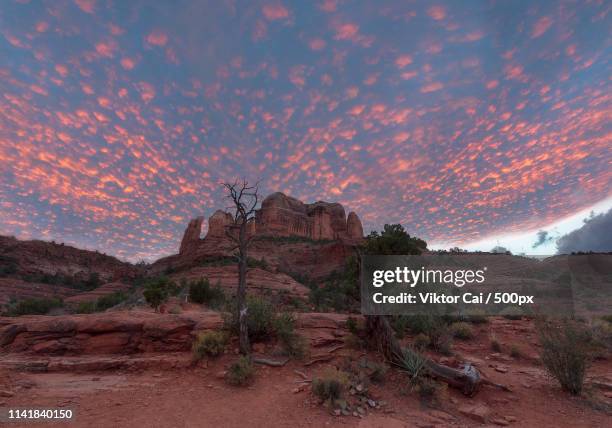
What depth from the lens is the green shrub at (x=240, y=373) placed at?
26.0 feet

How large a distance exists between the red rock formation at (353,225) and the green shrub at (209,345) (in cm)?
8278

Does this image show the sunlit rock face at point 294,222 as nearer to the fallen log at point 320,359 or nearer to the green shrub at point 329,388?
the fallen log at point 320,359

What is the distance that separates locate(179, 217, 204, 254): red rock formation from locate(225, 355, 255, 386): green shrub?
70.8 m

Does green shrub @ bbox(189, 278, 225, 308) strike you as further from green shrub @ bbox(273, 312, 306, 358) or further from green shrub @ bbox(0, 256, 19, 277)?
green shrub @ bbox(0, 256, 19, 277)

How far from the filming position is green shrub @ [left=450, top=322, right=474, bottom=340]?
1251 cm

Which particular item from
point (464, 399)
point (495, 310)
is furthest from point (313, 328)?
point (495, 310)

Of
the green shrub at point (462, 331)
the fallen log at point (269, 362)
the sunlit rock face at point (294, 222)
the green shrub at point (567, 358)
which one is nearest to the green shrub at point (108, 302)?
the fallen log at point (269, 362)

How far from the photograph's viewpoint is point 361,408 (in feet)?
22.0

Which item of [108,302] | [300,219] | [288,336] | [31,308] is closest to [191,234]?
[300,219]

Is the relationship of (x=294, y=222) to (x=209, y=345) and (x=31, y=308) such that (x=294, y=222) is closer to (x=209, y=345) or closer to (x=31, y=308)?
(x=31, y=308)

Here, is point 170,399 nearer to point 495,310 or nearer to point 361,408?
point 361,408

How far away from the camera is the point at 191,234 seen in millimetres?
77375

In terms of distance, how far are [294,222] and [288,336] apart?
254 ft

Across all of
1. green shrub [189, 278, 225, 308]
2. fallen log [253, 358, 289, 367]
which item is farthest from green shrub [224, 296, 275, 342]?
green shrub [189, 278, 225, 308]
